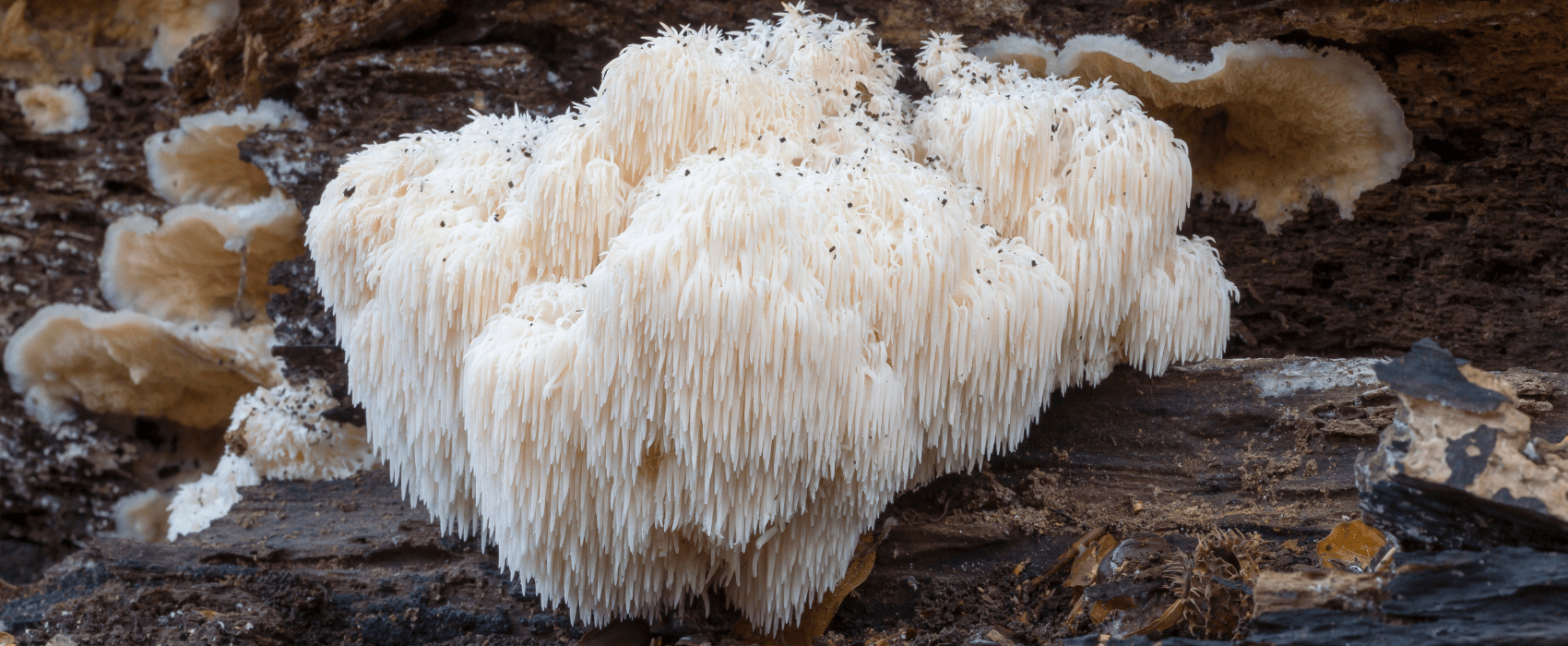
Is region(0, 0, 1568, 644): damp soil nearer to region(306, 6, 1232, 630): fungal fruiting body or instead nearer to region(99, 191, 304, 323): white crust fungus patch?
region(306, 6, 1232, 630): fungal fruiting body

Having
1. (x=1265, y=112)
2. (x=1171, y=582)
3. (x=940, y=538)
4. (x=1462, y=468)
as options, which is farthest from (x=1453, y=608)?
(x=1265, y=112)

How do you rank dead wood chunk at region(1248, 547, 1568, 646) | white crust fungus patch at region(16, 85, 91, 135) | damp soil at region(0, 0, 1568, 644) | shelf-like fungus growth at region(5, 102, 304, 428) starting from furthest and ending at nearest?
white crust fungus patch at region(16, 85, 91, 135) → shelf-like fungus growth at region(5, 102, 304, 428) → damp soil at region(0, 0, 1568, 644) → dead wood chunk at region(1248, 547, 1568, 646)

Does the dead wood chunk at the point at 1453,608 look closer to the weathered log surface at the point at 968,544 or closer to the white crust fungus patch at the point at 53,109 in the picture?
the weathered log surface at the point at 968,544

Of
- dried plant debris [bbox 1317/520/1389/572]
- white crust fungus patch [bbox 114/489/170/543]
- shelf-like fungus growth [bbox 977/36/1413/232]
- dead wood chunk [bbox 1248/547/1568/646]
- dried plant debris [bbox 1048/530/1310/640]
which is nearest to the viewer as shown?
dead wood chunk [bbox 1248/547/1568/646]

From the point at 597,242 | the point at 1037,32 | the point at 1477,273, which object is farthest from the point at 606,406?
the point at 1477,273

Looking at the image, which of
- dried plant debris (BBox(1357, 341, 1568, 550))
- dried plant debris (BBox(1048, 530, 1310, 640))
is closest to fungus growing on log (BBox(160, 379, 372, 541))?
dried plant debris (BBox(1048, 530, 1310, 640))

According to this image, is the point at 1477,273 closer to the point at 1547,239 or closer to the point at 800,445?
the point at 1547,239

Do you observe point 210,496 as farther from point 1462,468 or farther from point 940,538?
point 1462,468

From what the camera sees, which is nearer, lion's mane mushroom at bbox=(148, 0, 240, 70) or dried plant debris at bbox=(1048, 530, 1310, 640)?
dried plant debris at bbox=(1048, 530, 1310, 640)
